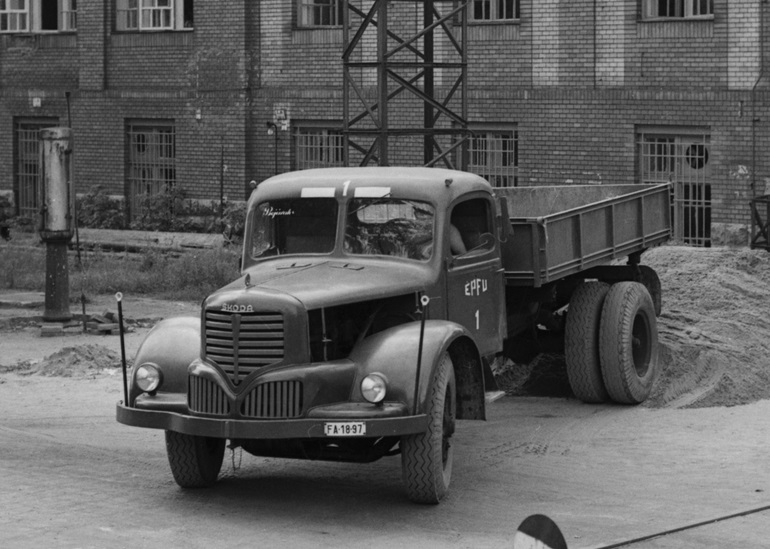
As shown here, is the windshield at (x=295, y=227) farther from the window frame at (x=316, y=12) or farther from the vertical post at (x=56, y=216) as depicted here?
the window frame at (x=316, y=12)

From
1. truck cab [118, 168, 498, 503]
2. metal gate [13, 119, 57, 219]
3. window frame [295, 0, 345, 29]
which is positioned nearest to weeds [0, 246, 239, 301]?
window frame [295, 0, 345, 29]

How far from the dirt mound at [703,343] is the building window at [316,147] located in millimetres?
10536

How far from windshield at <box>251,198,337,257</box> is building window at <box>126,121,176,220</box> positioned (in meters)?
18.8

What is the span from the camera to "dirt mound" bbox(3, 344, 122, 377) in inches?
575

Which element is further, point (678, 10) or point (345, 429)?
point (678, 10)

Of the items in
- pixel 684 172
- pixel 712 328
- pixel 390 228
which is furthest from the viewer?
pixel 684 172

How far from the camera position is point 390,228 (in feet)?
34.3

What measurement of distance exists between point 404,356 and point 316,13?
765 inches

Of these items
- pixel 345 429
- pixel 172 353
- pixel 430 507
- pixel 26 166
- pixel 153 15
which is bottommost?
pixel 430 507

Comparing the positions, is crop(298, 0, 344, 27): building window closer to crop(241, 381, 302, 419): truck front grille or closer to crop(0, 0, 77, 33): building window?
crop(0, 0, 77, 33): building window

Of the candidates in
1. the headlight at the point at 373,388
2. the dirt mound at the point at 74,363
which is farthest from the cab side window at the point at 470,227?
the dirt mound at the point at 74,363

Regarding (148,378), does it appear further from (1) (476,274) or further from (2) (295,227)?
(1) (476,274)

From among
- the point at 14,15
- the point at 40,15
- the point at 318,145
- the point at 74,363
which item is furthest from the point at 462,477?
the point at 14,15

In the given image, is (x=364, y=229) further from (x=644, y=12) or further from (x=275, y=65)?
(x=275, y=65)
